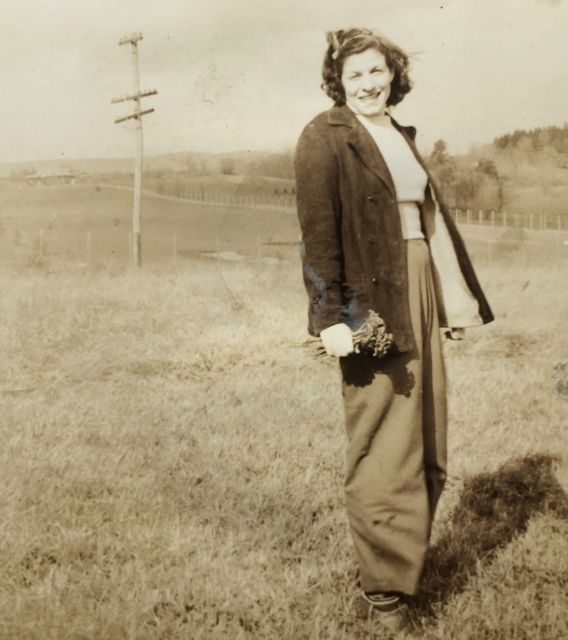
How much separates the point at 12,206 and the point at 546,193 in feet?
34.6

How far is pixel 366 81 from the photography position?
258 cm

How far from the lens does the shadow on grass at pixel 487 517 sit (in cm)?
310

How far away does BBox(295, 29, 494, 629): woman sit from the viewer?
246cm

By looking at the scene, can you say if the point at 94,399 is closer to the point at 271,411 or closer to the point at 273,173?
the point at 271,411

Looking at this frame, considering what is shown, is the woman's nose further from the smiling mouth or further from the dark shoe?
the dark shoe

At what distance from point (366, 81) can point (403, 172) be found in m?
0.33

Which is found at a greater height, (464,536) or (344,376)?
(344,376)

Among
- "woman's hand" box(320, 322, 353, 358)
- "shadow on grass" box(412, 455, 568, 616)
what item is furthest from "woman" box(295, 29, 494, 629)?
"shadow on grass" box(412, 455, 568, 616)

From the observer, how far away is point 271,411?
537 cm

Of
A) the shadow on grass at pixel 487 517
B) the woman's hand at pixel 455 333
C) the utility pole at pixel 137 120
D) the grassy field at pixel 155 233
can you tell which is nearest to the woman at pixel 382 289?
the woman's hand at pixel 455 333

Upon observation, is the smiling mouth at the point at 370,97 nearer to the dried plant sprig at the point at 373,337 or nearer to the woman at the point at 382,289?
the woman at the point at 382,289

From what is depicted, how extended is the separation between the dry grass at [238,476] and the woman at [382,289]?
433mm

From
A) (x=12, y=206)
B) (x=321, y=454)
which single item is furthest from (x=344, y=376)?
(x=12, y=206)

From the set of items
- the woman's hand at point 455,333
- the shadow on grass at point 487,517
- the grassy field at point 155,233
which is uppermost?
the grassy field at point 155,233
